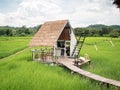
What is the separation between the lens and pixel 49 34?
21578 millimetres

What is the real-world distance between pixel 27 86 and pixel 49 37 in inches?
417

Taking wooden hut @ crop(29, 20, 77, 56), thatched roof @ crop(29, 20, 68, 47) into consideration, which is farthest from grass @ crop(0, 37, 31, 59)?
wooden hut @ crop(29, 20, 77, 56)

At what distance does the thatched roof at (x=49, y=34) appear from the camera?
67.4 feet

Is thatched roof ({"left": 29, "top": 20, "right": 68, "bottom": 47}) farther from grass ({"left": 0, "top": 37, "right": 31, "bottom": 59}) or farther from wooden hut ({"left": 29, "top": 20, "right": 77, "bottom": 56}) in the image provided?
grass ({"left": 0, "top": 37, "right": 31, "bottom": 59})

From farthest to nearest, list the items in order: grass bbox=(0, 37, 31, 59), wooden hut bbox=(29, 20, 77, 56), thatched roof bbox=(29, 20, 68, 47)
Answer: grass bbox=(0, 37, 31, 59)
wooden hut bbox=(29, 20, 77, 56)
thatched roof bbox=(29, 20, 68, 47)

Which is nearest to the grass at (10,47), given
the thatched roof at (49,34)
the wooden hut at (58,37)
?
the thatched roof at (49,34)

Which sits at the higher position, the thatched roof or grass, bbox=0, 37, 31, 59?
the thatched roof

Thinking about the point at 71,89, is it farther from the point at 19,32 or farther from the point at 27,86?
the point at 19,32

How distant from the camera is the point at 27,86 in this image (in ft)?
35.5

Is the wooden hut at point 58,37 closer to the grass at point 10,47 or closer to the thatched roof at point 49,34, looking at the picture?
the thatched roof at point 49,34

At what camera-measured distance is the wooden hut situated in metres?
21.1

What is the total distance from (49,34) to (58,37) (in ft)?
2.77

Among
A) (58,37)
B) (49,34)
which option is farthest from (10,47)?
(58,37)

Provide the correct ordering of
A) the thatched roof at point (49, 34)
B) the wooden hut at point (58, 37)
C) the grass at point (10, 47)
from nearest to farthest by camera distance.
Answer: the thatched roof at point (49, 34), the wooden hut at point (58, 37), the grass at point (10, 47)
